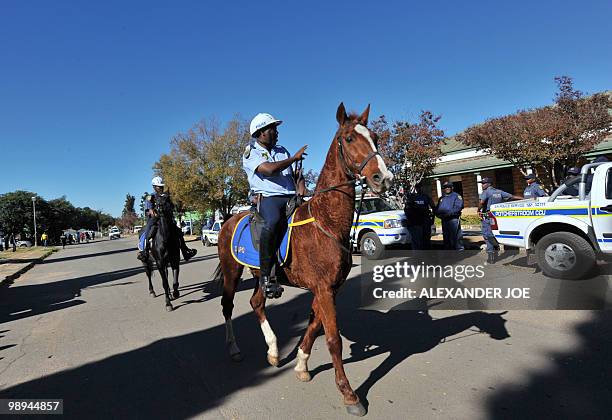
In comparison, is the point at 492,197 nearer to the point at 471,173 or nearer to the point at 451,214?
the point at 451,214

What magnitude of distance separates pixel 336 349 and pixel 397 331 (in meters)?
1.98

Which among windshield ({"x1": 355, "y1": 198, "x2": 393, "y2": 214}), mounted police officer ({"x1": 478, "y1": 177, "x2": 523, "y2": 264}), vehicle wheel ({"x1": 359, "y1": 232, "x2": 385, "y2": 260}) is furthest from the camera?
windshield ({"x1": 355, "y1": 198, "x2": 393, "y2": 214})

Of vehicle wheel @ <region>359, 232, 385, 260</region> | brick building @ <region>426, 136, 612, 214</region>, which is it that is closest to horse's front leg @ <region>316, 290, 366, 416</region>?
vehicle wheel @ <region>359, 232, 385, 260</region>

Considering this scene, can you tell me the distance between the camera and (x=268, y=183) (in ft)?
12.8

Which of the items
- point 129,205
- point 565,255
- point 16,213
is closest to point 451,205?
point 565,255

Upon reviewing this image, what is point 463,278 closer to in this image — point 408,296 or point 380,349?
point 408,296

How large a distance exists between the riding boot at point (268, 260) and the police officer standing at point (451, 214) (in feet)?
23.0

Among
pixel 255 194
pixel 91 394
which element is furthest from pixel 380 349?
pixel 91 394

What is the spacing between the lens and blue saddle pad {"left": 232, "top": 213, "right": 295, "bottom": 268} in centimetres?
371

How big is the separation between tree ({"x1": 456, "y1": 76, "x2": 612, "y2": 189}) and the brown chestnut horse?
50.5 ft

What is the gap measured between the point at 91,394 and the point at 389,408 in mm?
2867

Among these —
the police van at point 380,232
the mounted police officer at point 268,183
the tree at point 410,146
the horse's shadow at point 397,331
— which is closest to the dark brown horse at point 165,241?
the horse's shadow at point 397,331

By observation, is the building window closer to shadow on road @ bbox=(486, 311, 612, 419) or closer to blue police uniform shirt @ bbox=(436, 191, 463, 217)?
blue police uniform shirt @ bbox=(436, 191, 463, 217)

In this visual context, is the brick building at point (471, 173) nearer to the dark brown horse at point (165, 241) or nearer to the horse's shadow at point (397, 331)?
the dark brown horse at point (165, 241)
